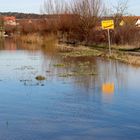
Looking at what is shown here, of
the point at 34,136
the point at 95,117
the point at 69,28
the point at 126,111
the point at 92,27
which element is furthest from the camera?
the point at 69,28

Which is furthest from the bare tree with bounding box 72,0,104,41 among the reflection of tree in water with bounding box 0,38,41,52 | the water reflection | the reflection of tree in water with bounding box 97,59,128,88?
the water reflection

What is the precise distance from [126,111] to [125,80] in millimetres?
A: 6610

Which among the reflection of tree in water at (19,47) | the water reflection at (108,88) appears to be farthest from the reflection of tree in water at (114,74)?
the reflection of tree in water at (19,47)

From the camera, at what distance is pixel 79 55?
34.2 metres

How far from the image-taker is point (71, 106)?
13.0 metres

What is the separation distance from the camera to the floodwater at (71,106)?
979 cm

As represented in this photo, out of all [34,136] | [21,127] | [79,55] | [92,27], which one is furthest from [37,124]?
[92,27]

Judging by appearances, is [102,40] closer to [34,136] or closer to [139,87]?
[139,87]

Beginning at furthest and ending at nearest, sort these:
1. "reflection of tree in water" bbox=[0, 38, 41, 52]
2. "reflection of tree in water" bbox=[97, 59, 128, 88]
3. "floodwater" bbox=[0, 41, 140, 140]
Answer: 1. "reflection of tree in water" bbox=[0, 38, 41, 52]
2. "reflection of tree in water" bbox=[97, 59, 128, 88]
3. "floodwater" bbox=[0, 41, 140, 140]

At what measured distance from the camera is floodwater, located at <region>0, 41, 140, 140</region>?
979cm

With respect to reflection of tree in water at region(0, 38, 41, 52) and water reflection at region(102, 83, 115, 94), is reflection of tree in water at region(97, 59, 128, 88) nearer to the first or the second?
water reflection at region(102, 83, 115, 94)

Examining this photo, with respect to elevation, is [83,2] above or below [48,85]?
above

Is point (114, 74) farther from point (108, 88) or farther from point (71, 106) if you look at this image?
point (71, 106)

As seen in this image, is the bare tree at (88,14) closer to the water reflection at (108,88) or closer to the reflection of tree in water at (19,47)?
the reflection of tree in water at (19,47)
